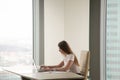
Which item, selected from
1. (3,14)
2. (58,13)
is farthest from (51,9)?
(3,14)

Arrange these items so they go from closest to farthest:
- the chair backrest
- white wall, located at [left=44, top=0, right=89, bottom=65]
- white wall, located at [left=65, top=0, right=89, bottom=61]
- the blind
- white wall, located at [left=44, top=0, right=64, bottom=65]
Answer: the chair backrest
the blind
white wall, located at [left=65, top=0, right=89, bottom=61]
white wall, located at [left=44, top=0, right=89, bottom=65]
white wall, located at [left=44, top=0, right=64, bottom=65]

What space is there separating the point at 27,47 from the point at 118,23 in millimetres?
1912

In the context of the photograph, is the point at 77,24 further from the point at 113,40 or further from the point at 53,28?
the point at 113,40

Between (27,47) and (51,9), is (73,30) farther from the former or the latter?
(27,47)

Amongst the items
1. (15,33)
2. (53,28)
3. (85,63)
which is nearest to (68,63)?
(85,63)

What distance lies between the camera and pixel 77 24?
17.0ft

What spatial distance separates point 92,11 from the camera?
4723 millimetres

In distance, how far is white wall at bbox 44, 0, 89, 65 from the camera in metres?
5.16

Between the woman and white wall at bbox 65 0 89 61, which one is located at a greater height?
white wall at bbox 65 0 89 61

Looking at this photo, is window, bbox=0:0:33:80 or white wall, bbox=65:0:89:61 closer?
white wall, bbox=65:0:89:61

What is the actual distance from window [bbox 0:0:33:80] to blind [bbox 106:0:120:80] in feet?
5.22

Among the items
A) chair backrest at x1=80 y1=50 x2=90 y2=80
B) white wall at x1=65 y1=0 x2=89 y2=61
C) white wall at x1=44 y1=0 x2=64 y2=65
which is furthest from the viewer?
white wall at x1=44 y1=0 x2=64 y2=65

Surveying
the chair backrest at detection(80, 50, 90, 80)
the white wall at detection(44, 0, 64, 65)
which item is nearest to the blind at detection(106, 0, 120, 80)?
the chair backrest at detection(80, 50, 90, 80)

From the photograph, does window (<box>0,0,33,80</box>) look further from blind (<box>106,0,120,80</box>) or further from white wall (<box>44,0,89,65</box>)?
blind (<box>106,0,120,80</box>)
